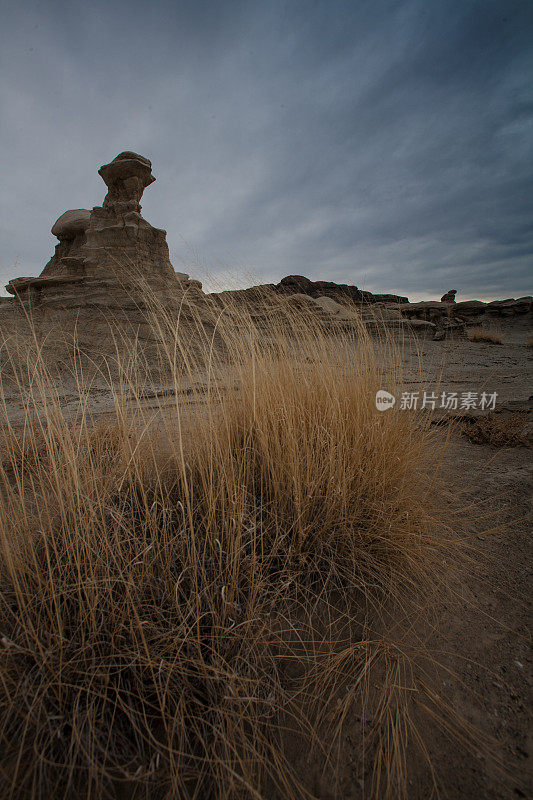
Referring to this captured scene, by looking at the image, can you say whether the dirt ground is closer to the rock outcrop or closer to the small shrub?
the small shrub

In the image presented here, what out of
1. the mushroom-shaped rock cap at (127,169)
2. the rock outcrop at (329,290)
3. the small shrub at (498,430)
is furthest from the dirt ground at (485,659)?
the rock outcrop at (329,290)

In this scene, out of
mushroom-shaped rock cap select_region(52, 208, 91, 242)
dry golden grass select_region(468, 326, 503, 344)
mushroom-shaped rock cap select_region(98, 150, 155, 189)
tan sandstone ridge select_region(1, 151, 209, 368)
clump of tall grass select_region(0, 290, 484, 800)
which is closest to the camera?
clump of tall grass select_region(0, 290, 484, 800)

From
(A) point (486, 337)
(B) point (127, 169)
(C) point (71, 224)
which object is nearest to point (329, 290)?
(A) point (486, 337)

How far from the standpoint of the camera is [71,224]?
1206 cm

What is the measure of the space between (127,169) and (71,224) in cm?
688

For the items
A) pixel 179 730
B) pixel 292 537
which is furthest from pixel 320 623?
pixel 179 730

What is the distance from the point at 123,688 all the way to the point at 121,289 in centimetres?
648

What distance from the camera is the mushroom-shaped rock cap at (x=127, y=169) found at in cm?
675

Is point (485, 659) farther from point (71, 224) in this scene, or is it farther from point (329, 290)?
point (329, 290)

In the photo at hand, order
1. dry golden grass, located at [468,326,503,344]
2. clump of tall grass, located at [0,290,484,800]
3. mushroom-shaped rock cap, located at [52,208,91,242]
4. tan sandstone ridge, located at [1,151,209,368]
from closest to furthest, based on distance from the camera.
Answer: clump of tall grass, located at [0,290,484,800]
tan sandstone ridge, located at [1,151,209,368]
dry golden grass, located at [468,326,503,344]
mushroom-shaped rock cap, located at [52,208,91,242]

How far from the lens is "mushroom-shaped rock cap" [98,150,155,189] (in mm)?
6754

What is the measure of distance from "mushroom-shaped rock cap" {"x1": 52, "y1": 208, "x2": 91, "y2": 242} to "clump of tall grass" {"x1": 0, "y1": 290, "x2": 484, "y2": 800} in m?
13.5

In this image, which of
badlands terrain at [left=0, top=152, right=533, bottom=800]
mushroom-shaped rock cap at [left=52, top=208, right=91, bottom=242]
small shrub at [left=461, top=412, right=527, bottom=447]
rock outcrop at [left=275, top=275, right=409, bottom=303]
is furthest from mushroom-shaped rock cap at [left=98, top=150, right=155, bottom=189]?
rock outcrop at [left=275, top=275, right=409, bottom=303]

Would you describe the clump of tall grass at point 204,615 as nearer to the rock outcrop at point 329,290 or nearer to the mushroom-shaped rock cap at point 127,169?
the mushroom-shaped rock cap at point 127,169
